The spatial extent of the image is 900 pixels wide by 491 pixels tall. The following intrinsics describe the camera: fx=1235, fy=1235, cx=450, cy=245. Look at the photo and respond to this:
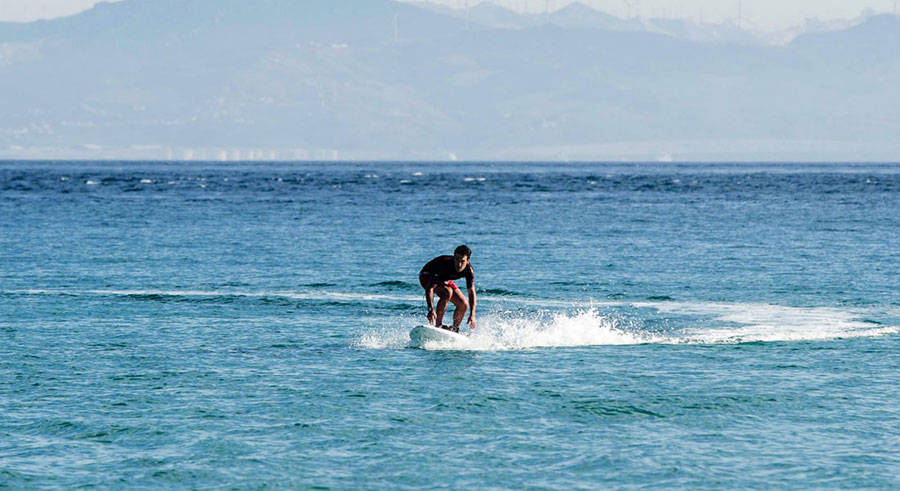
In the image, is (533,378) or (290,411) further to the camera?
(533,378)

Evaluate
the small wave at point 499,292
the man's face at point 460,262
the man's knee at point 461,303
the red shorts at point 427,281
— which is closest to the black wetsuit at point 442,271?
the red shorts at point 427,281

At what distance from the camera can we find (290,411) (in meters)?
17.7

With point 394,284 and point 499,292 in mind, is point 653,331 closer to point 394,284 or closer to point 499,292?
point 499,292

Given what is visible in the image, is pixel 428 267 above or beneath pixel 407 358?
above

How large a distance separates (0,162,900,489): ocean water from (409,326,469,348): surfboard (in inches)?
10.1

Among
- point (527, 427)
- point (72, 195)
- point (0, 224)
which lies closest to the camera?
point (527, 427)

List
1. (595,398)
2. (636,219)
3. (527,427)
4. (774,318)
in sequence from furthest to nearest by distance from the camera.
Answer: (636,219)
(774,318)
(595,398)
(527,427)

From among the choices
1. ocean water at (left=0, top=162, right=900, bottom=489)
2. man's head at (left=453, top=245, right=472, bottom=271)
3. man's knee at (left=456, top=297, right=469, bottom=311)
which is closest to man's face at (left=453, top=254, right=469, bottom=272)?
man's head at (left=453, top=245, right=472, bottom=271)

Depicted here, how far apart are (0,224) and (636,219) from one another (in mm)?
34993

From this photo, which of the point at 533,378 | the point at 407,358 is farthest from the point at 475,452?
the point at 407,358

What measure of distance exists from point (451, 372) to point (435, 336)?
8.47 feet

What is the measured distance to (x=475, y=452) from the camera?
1569cm

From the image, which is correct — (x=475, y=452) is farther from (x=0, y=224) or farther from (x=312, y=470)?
(x=0, y=224)

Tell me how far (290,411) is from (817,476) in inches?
287
